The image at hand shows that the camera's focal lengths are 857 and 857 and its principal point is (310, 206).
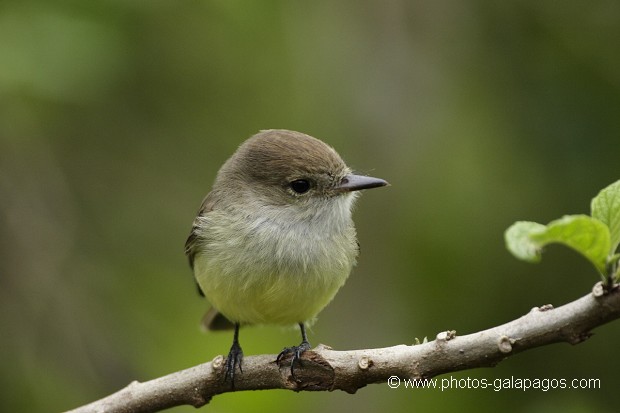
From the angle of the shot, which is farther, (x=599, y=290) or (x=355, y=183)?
(x=355, y=183)

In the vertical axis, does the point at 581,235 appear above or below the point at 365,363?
above

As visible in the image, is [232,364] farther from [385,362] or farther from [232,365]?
[385,362]

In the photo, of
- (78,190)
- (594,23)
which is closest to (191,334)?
(78,190)

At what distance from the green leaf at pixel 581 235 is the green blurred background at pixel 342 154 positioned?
258 centimetres

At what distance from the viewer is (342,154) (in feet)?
20.8

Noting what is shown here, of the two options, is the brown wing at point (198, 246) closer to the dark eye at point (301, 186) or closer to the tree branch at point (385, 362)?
the dark eye at point (301, 186)

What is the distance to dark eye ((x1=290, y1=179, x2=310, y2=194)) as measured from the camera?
4832 millimetres

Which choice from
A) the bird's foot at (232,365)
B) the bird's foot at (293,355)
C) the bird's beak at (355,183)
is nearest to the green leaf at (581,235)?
the bird's foot at (293,355)

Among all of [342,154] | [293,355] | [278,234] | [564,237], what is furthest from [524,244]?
[342,154]

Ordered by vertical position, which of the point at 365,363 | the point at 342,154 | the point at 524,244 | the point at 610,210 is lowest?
the point at 365,363

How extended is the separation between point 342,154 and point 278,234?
1.89 metres

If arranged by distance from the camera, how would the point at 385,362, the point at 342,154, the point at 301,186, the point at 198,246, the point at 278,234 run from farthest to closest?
the point at 342,154
the point at 198,246
the point at 301,186
the point at 278,234
the point at 385,362

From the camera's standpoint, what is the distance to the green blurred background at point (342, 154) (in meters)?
5.41

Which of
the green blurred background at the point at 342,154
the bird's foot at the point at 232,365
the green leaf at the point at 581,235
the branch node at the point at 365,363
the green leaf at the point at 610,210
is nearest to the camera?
the green leaf at the point at 581,235
